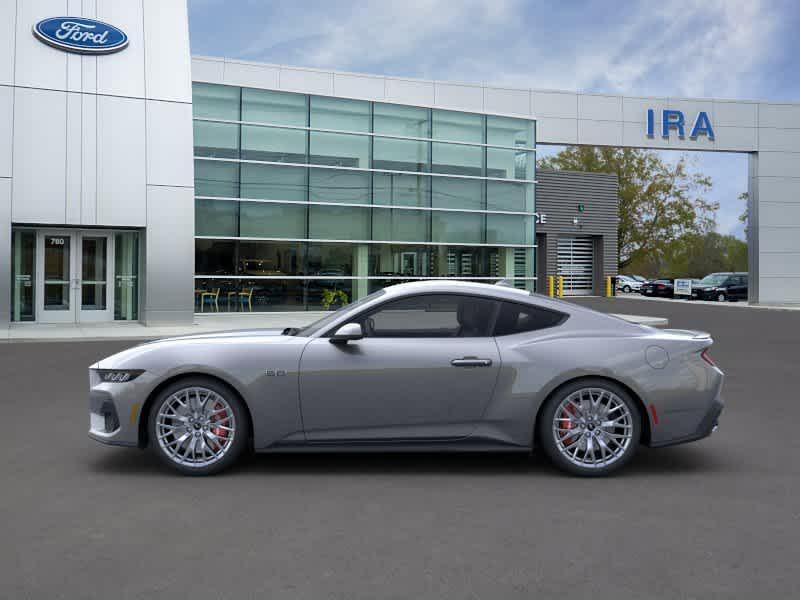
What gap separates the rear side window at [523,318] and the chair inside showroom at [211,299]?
20.7 m

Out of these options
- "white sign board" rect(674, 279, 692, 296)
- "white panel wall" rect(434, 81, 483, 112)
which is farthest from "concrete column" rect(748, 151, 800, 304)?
"white panel wall" rect(434, 81, 483, 112)

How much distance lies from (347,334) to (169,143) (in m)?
17.9

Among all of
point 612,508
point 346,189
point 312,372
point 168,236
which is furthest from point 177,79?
point 612,508

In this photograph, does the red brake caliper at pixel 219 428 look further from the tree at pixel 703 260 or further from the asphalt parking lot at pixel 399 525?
the tree at pixel 703 260

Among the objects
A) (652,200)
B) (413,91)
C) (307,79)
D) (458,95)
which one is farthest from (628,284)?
(307,79)

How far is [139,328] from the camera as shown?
2106cm

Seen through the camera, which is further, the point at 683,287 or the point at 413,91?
the point at 683,287

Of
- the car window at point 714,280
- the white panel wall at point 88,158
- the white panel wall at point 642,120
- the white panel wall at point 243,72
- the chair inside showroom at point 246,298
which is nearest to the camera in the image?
the white panel wall at point 88,158

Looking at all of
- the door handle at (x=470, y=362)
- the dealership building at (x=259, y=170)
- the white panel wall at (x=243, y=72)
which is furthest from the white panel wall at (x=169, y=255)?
the door handle at (x=470, y=362)

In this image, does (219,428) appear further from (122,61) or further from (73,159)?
(122,61)

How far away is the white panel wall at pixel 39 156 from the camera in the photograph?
21.1 metres

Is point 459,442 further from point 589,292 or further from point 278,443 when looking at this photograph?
point 589,292

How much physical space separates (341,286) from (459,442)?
72.7 feet

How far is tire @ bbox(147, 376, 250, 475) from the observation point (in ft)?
19.6
